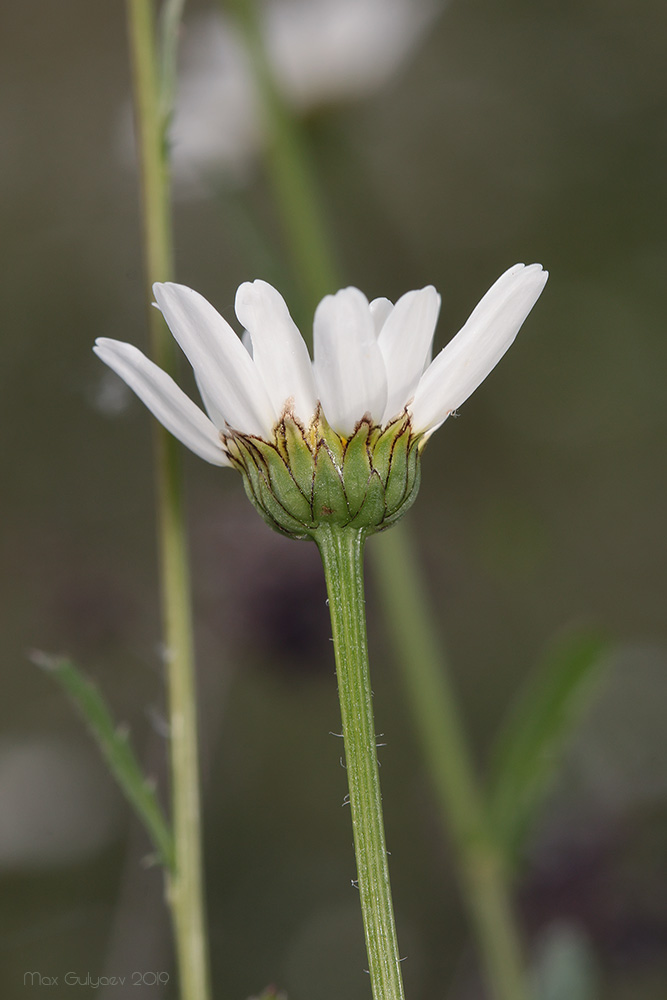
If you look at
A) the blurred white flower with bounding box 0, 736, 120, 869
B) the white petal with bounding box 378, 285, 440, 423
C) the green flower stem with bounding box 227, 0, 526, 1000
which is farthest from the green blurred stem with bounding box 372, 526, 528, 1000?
the white petal with bounding box 378, 285, 440, 423

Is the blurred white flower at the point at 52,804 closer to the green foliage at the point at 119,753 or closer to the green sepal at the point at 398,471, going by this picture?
the green foliage at the point at 119,753

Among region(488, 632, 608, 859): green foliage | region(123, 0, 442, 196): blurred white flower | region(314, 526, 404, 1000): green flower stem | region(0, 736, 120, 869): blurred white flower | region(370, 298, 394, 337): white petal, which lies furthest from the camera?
region(123, 0, 442, 196): blurred white flower

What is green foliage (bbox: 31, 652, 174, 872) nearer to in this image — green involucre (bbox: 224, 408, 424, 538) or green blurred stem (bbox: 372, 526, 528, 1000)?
green involucre (bbox: 224, 408, 424, 538)

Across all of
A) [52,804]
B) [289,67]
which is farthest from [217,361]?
[289,67]

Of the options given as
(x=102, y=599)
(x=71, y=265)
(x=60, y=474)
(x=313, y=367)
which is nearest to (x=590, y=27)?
(x=71, y=265)

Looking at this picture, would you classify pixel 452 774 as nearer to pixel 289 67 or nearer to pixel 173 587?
pixel 173 587

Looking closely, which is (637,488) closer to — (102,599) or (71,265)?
(71,265)
